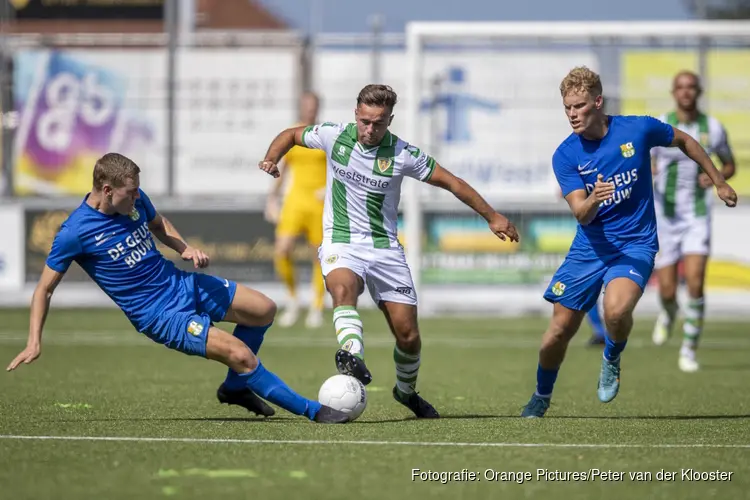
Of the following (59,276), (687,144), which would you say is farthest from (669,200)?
(59,276)

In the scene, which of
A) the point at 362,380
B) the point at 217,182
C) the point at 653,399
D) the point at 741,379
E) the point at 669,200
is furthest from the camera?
the point at 217,182

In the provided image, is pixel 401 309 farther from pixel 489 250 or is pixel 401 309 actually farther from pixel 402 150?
pixel 489 250

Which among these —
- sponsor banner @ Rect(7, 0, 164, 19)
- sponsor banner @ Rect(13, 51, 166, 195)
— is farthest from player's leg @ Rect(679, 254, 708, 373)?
sponsor banner @ Rect(7, 0, 164, 19)

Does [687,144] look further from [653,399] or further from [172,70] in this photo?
[172,70]

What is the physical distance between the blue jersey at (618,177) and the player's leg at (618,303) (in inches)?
4.4

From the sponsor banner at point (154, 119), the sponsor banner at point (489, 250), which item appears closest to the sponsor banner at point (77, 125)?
the sponsor banner at point (154, 119)

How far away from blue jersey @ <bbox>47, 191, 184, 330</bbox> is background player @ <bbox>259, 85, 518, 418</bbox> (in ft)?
2.76

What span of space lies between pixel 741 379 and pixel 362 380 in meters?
4.45

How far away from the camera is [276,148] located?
27.2 feet

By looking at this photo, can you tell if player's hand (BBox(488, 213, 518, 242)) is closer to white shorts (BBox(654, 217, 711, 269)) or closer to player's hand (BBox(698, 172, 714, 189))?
player's hand (BBox(698, 172, 714, 189))

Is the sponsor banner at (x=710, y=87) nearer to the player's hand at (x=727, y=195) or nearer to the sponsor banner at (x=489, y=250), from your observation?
the sponsor banner at (x=489, y=250)

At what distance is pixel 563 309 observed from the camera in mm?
8148

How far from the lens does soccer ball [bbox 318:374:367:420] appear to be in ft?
25.0

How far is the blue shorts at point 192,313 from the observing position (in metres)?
7.68
